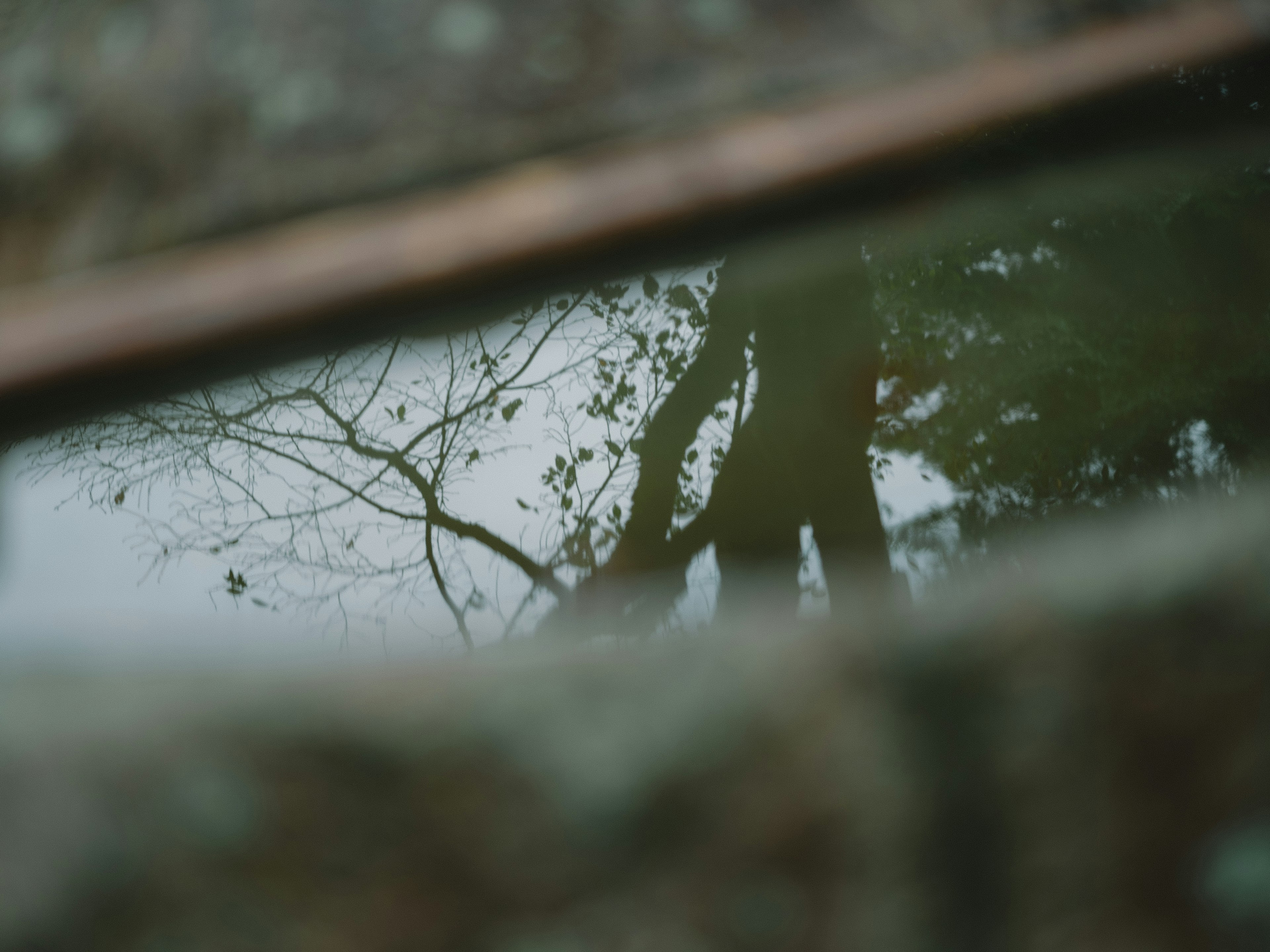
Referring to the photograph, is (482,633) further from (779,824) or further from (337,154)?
(337,154)

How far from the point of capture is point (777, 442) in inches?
17.1

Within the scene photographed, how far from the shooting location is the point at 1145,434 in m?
0.43

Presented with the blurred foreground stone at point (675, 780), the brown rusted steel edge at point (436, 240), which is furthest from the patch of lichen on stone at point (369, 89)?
the blurred foreground stone at point (675, 780)

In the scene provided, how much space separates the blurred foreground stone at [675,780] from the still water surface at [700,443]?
0.03 metres

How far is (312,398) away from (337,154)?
0.46 feet

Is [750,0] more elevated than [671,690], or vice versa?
[750,0]

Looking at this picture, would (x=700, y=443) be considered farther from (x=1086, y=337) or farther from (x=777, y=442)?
(x=1086, y=337)

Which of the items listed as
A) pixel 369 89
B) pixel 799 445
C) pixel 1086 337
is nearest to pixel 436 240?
pixel 369 89

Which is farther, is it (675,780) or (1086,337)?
(1086,337)

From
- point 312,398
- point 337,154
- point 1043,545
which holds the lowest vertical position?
point 1043,545

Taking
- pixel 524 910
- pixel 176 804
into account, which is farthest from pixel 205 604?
pixel 524 910

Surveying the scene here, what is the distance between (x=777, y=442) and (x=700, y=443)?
0.04 metres

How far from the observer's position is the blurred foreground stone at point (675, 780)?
1.14 feet

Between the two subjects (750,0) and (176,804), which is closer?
(176,804)
